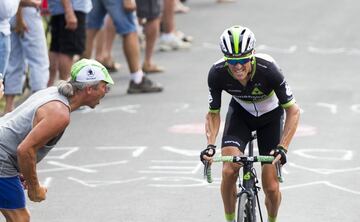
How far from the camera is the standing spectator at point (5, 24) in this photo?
34.3 ft

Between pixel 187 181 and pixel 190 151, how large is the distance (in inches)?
46.1

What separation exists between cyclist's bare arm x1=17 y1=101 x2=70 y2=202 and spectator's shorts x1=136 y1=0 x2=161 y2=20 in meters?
7.70

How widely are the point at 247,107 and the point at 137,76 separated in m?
5.80

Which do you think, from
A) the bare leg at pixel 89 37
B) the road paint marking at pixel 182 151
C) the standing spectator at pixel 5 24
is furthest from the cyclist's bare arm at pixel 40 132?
the bare leg at pixel 89 37

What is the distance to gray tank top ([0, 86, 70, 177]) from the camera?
7133 millimetres

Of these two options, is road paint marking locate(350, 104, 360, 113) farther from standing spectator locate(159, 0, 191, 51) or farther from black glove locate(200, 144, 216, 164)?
black glove locate(200, 144, 216, 164)

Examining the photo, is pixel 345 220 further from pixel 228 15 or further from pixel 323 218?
pixel 228 15

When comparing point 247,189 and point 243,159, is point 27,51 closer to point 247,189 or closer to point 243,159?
point 247,189

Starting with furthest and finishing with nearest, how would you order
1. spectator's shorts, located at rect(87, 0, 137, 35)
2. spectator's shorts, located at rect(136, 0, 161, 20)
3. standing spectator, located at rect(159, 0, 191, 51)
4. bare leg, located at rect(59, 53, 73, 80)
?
1. standing spectator, located at rect(159, 0, 191, 51)
2. spectator's shorts, located at rect(136, 0, 161, 20)
3. spectator's shorts, located at rect(87, 0, 137, 35)
4. bare leg, located at rect(59, 53, 73, 80)

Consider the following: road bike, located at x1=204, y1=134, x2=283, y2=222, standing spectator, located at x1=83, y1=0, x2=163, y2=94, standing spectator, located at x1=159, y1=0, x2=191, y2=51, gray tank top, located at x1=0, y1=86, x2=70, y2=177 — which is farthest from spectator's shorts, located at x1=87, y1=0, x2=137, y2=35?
gray tank top, located at x1=0, y1=86, x2=70, y2=177

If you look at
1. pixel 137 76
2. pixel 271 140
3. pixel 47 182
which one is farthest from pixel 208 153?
pixel 137 76

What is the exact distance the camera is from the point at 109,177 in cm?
1013

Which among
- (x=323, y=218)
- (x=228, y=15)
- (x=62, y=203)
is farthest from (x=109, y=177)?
(x=228, y=15)

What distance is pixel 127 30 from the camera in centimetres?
1356
